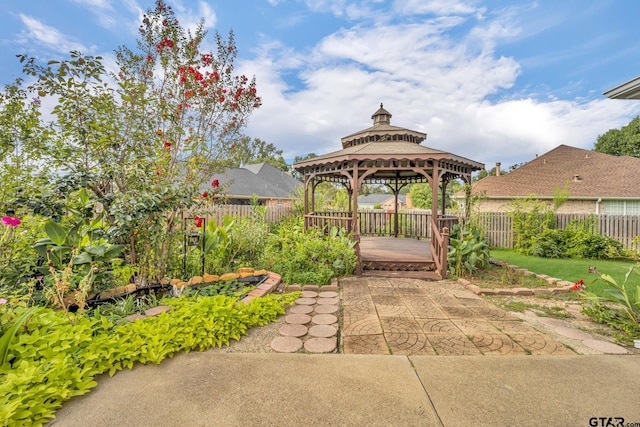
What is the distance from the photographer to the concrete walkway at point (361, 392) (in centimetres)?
159

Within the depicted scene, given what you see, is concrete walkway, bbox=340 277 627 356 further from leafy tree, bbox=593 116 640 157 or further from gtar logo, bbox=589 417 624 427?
leafy tree, bbox=593 116 640 157

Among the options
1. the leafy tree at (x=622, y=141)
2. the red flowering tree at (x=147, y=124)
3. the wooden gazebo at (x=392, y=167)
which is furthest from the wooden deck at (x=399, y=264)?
the leafy tree at (x=622, y=141)

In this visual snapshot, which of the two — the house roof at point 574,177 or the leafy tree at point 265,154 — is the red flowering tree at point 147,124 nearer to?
the house roof at point 574,177

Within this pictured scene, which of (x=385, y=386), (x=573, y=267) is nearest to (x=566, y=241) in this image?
(x=573, y=267)

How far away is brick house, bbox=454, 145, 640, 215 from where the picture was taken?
42.5ft

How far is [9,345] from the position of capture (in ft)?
5.87

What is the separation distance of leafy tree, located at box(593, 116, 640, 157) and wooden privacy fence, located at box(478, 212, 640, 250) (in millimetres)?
20543

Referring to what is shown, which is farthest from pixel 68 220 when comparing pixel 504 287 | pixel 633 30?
pixel 633 30

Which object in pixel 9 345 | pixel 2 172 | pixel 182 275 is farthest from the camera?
pixel 182 275

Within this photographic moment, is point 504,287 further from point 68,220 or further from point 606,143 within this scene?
point 606,143

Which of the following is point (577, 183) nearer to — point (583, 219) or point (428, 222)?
point (583, 219)

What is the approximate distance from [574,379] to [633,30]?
789 centimetres

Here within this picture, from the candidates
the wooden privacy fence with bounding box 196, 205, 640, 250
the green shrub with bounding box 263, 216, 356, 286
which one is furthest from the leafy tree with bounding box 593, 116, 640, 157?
the green shrub with bounding box 263, 216, 356, 286

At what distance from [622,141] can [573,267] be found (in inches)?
1069
